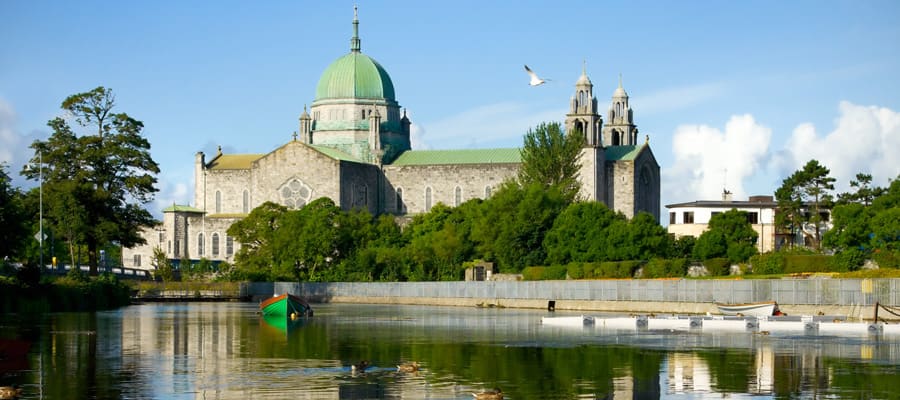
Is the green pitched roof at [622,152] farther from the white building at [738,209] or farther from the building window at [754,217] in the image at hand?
the building window at [754,217]

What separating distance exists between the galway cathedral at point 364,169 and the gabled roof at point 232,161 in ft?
0.35

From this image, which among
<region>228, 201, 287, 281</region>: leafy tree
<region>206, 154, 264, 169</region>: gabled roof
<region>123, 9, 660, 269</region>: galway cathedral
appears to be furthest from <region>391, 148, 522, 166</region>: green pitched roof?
<region>228, 201, 287, 281</region>: leafy tree

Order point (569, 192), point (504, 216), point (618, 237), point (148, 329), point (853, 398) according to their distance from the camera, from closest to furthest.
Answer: point (853, 398) → point (148, 329) → point (618, 237) → point (504, 216) → point (569, 192)

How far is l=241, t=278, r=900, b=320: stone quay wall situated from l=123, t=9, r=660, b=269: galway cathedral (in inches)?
1270

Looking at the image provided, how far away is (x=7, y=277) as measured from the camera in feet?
225

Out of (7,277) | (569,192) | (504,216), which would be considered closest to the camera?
(7,277)

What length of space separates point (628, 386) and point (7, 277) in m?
43.5

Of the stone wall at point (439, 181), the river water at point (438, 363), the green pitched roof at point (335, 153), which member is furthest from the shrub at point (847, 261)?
the green pitched roof at point (335, 153)

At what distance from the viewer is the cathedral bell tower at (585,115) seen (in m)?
130

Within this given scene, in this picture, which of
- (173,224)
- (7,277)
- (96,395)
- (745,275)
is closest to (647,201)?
(173,224)

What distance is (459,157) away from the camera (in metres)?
142

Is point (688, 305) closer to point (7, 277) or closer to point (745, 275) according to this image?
point (745, 275)

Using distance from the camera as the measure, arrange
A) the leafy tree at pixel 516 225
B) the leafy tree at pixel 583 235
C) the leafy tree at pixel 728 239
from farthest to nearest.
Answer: the leafy tree at pixel 516 225
the leafy tree at pixel 583 235
the leafy tree at pixel 728 239

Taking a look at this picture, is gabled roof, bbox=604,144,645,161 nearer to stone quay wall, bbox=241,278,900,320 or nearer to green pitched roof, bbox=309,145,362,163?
green pitched roof, bbox=309,145,362,163
